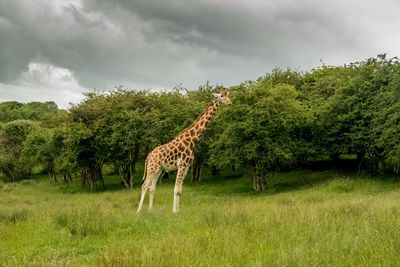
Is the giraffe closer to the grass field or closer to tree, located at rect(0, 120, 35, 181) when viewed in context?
the grass field

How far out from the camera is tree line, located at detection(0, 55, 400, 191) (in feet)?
112

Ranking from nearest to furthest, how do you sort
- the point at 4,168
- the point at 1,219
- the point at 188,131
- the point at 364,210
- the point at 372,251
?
the point at 372,251 < the point at 364,210 < the point at 1,219 < the point at 188,131 < the point at 4,168

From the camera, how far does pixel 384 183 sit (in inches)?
1264

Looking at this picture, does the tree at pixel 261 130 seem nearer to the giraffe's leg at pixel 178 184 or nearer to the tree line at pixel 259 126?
the tree line at pixel 259 126

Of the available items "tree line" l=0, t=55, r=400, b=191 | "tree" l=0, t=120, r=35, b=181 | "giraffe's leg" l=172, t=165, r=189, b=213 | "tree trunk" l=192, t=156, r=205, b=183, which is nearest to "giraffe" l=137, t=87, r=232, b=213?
"giraffe's leg" l=172, t=165, r=189, b=213

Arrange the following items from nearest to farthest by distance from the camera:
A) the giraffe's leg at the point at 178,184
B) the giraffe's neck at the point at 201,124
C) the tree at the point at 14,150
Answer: the giraffe's leg at the point at 178,184 < the giraffe's neck at the point at 201,124 < the tree at the point at 14,150

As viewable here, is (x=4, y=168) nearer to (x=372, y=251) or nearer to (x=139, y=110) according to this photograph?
(x=139, y=110)

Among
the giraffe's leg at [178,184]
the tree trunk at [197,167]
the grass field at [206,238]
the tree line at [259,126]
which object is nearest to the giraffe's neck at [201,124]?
the giraffe's leg at [178,184]

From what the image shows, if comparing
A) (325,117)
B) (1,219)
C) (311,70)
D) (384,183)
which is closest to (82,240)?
(1,219)

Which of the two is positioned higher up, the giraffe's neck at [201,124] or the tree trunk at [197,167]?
the giraffe's neck at [201,124]

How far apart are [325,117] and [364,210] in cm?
2555

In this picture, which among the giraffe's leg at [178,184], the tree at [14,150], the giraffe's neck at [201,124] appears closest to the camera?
the giraffe's leg at [178,184]

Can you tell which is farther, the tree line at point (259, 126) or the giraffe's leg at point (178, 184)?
the tree line at point (259, 126)

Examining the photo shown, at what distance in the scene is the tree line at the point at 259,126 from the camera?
112ft
